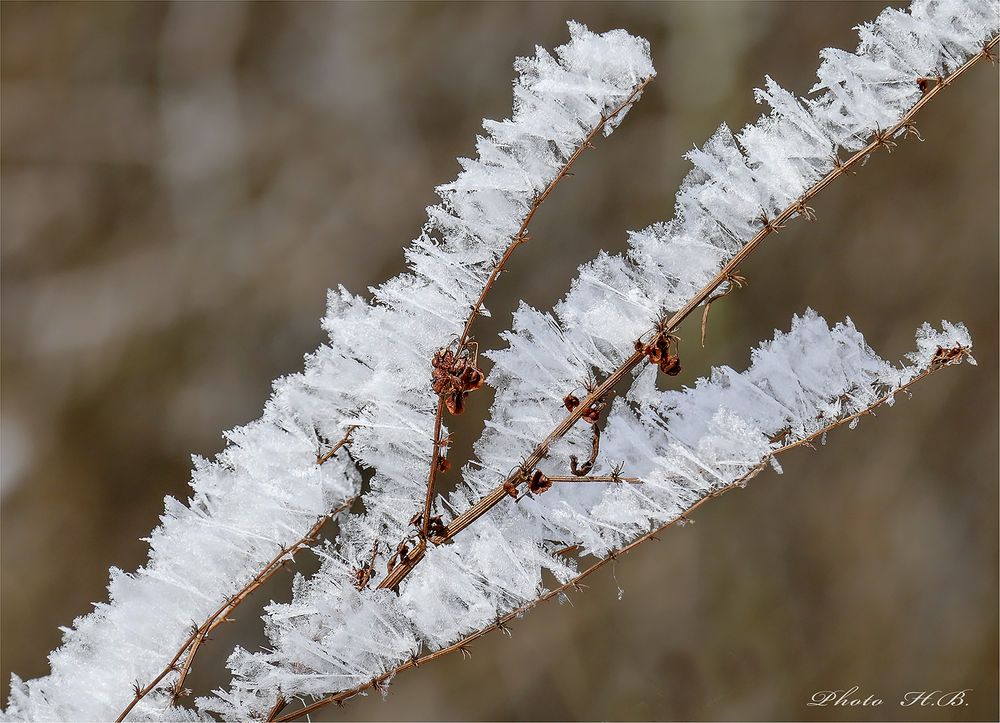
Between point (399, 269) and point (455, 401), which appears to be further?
point (399, 269)

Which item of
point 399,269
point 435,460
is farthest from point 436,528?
point 399,269

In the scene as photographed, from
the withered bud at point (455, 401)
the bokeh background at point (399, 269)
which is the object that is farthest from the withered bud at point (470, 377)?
the bokeh background at point (399, 269)

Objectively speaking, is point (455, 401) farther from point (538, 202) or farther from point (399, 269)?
point (399, 269)

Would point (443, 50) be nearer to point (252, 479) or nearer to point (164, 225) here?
point (164, 225)

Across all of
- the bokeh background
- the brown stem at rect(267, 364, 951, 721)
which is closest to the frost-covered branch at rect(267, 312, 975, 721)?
the brown stem at rect(267, 364, 951, 721)

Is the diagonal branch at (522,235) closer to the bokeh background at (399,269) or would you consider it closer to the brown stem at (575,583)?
the brown stem at (575,583)

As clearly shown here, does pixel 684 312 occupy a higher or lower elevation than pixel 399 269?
lower

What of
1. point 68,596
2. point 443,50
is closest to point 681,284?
point 443,50

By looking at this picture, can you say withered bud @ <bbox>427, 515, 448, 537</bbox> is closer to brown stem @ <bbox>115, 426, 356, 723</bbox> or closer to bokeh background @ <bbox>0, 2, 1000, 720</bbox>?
brown stem @ <bbox>115, 426, 356, 723</bbox>
